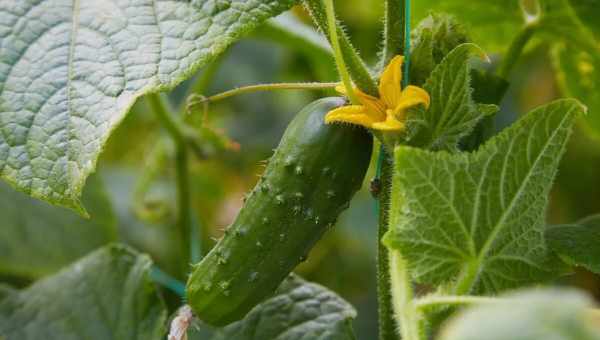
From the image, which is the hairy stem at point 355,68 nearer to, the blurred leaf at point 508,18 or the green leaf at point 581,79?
the blurred leaf at point 508,18

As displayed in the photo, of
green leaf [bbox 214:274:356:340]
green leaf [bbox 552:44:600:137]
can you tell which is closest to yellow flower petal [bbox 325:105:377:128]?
green leaf [bbox 214:274:356:340]

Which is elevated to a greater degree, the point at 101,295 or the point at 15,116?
the point at 15,116

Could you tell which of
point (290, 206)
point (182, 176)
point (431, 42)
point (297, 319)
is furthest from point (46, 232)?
point (431, 42)

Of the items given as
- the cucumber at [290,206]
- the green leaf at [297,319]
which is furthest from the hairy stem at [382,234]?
the green leaf at [297,319]

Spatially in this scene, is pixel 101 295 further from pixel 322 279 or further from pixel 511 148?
pixel 322 279

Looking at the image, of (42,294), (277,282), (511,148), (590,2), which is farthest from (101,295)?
(590,2)
